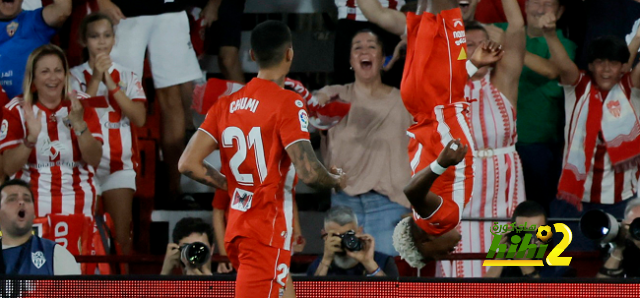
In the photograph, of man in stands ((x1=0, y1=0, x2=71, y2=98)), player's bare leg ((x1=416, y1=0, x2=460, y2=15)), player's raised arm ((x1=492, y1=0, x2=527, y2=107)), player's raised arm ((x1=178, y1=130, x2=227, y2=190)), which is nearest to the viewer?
player's raised arm ((x1=178, y1=130, x2=227, y2=190))

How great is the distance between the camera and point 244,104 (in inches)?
191

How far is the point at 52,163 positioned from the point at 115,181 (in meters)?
0.47

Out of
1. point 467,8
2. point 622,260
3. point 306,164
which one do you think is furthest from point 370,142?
point 306,164

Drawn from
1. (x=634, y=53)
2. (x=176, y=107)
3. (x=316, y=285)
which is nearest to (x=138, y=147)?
(x=176, y=107)

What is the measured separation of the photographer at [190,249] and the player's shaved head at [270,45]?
46.0 inches

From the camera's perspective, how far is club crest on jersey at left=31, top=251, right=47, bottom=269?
19.4 feet

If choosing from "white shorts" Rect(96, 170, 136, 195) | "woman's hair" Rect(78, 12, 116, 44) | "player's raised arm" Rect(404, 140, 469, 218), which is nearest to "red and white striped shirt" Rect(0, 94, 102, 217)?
"white shorts" Rect(96, 170, 136, 195)

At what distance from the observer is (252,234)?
4.78 metres

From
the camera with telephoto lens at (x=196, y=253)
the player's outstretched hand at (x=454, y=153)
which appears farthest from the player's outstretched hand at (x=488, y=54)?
the camera with telephoto lens at (x=196, y=253)

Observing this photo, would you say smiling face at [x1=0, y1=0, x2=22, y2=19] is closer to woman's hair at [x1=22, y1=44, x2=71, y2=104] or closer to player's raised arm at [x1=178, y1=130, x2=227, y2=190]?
woman's hair at [x1=22, y1=44, x2=71, y2=104]

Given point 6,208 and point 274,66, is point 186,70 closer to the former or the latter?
point 6,208

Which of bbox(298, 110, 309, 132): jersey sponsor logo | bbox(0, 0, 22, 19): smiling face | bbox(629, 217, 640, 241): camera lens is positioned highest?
bbox(0, 0, 22, 19): smiling face

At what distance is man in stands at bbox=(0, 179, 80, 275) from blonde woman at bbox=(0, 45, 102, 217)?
0.52 meters
